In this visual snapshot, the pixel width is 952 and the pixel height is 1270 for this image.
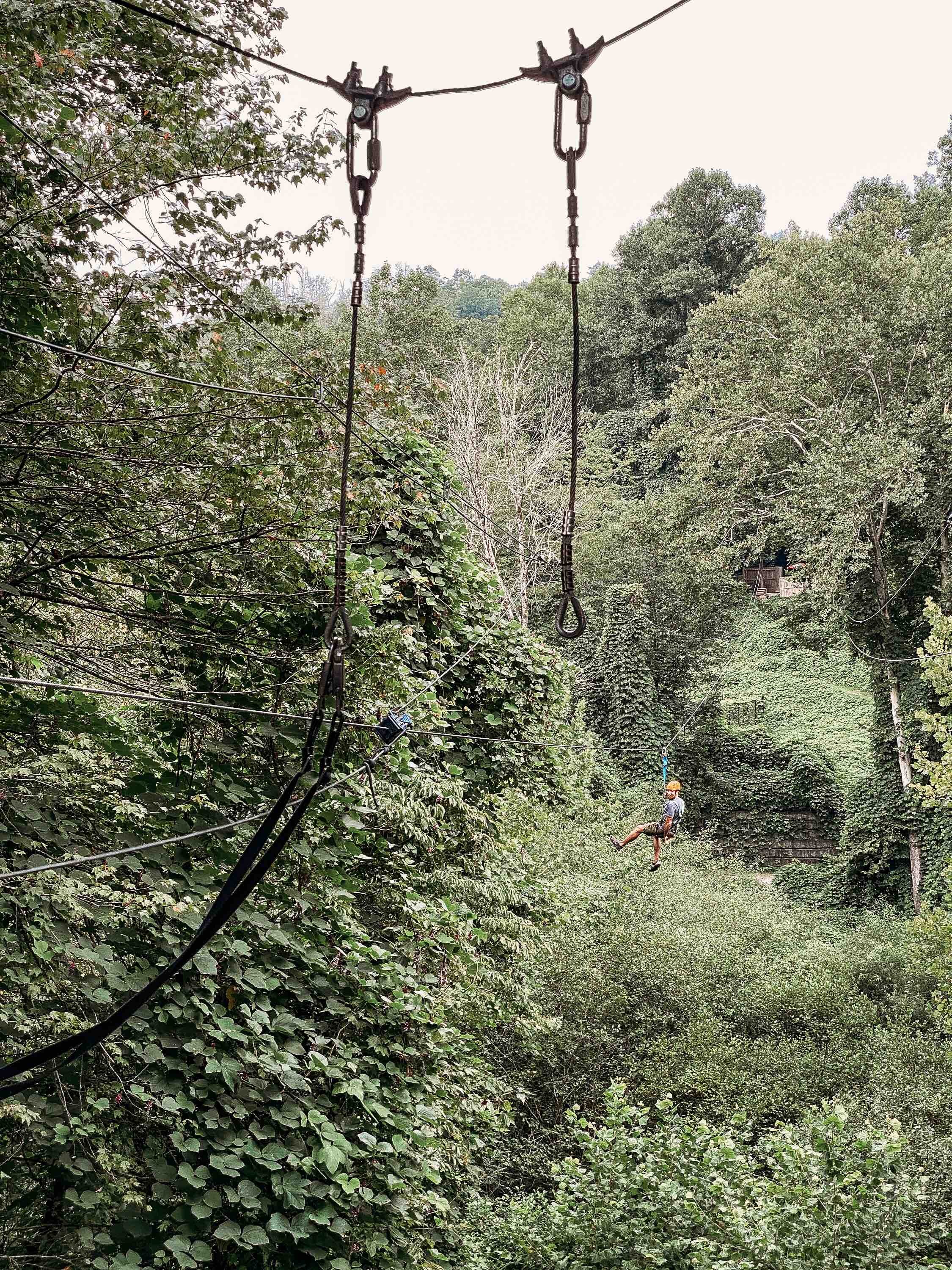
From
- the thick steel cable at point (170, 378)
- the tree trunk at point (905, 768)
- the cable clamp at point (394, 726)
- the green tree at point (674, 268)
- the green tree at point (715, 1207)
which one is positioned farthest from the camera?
the green tree at point (674, 268)

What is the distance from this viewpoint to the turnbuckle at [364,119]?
3076 mm

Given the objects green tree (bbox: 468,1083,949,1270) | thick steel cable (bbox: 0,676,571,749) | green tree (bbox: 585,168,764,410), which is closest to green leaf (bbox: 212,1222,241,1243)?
thick steel cable (bbox: 0,676,571,749)

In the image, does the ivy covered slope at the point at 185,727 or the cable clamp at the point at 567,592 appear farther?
the ivy covered slope at the point at 185,727

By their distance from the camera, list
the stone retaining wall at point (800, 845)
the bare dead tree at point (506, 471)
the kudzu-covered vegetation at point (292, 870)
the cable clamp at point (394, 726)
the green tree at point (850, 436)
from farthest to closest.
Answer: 1. the stone retaining wall at point (800, 845)
2. the bare dead tree at point (506, 471)
3. the green tree at point (850, 436)
4. the cable clamp at point (394, 726)
5. the kudzu-covered vegetation at point (292, 870)

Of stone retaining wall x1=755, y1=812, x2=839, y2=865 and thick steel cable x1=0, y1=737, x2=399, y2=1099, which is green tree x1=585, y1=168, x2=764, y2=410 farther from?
thick steel cable x1=0, y1=737, x2=399, y2=1099

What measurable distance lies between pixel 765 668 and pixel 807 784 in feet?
25.4

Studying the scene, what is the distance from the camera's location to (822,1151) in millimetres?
6277

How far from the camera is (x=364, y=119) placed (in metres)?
3.17

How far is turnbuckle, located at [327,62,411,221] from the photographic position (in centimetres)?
308

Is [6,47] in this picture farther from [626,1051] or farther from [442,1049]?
[626,1051]

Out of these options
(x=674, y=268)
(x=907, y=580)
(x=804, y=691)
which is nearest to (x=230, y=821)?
(x=907, y=580)

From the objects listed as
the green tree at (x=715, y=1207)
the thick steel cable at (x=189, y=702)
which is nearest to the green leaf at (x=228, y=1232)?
the thick steel cable at (x=189, y=702)

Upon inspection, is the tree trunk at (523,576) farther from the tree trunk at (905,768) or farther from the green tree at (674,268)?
the green tree at (674,268)

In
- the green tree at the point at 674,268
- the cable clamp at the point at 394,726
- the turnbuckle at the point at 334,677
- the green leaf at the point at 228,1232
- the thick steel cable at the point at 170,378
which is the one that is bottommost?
the green leaf at the point at 228,1232
